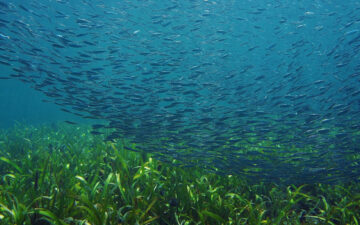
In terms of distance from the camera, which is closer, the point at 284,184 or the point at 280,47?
the point at 284,184

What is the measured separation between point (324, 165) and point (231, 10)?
2201 cm

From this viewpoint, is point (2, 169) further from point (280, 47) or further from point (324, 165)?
point (280, 47)

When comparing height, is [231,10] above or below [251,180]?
above

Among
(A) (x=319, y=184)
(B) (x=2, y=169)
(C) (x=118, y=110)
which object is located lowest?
(A) (x=319, y=184)

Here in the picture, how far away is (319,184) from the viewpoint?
204 inches

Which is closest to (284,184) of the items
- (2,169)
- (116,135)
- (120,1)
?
(116,135)

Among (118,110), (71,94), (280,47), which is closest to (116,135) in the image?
(118,110)

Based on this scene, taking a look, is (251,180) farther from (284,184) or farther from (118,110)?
(118,110)

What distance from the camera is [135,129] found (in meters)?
5.87

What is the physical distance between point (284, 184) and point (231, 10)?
2250 cm

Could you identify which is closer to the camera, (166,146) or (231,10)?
(166,146)

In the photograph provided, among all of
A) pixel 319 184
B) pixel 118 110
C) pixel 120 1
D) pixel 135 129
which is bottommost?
pixel 319 184

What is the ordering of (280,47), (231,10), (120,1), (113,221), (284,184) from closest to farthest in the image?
(113,221) < (284,184) < (120,1) < (231,10) < (280,47)

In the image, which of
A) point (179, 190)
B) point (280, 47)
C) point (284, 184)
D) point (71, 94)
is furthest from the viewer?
point (280, 47)
